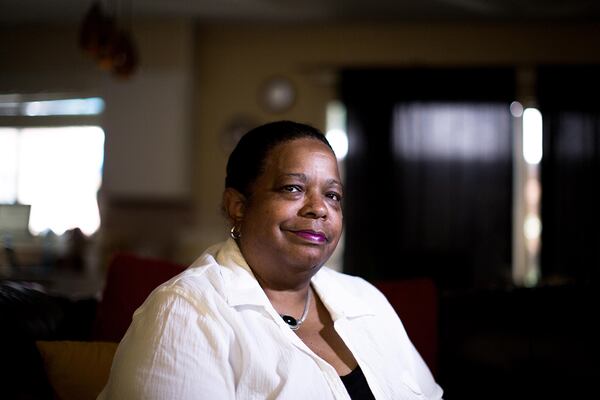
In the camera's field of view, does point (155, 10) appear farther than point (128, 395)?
Yes

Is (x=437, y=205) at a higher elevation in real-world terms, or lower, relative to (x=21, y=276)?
higher

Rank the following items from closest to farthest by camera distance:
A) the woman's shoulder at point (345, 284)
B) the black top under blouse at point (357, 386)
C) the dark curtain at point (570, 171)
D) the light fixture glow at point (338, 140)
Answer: the black top under blouse at point (357, 386) → the woman's shoulder at point (345, 284) → the dark curtain at point (570, 171) → the light fixture glow at point (338, 140)

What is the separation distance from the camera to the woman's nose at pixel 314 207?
1293 mm

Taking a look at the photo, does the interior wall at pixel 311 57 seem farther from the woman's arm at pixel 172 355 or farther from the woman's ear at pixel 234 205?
the woman's arm at pixel 172 355

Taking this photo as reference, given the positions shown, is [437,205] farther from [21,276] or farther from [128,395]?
[128,395]

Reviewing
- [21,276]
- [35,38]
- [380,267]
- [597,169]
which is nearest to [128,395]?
[21,276]

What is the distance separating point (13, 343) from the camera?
137 cm

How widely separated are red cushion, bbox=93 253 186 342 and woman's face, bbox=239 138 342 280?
15.2 inches

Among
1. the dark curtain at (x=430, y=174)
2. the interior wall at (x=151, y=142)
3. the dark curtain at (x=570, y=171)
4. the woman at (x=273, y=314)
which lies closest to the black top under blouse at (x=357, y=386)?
the woman at (x=273, y=314)

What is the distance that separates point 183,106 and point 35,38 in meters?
1.71

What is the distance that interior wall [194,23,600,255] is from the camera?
16.5 feet

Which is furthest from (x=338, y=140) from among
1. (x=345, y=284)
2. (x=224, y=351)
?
(x=224, y=351)

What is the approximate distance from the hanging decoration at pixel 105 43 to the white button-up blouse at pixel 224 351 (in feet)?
6.52

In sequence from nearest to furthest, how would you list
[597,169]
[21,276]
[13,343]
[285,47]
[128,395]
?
[128,395], [13,343], [21,276], [597,169], [285,47]
